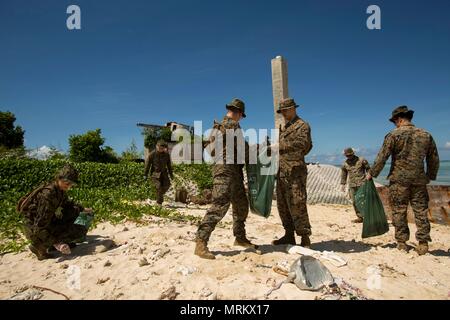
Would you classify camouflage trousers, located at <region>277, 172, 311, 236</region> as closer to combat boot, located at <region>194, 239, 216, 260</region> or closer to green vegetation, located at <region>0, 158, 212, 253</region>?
combat boot, located at <region>194, 239, 216, 260</region>

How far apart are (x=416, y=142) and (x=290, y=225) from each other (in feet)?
7.70

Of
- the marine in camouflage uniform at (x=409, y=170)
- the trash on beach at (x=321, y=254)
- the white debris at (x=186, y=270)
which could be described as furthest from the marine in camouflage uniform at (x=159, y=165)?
the marine in camouflage uniform at (x=409, y=170)

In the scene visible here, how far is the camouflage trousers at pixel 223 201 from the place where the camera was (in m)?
4.18

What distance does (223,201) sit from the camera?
13.8ft

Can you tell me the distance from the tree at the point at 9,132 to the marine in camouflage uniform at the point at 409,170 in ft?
98.2

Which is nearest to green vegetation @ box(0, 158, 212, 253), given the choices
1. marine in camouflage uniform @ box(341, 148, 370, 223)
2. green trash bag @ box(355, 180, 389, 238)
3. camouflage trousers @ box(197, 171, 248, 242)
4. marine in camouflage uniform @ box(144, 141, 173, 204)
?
marine in camouflage uniform @ box(144, 141, 173, 204)

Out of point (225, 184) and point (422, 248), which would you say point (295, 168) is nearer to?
point (225, 184)

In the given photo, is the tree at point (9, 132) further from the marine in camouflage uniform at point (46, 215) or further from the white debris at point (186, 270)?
the white debris at point (186, 270)

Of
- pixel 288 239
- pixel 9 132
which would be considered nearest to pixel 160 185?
pixel 288 239

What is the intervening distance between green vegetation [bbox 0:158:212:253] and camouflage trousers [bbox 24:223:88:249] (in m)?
1.14

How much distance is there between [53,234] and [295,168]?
3884 mm

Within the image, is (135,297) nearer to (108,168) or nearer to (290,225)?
(290,225)

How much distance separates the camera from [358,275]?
370 centimetres

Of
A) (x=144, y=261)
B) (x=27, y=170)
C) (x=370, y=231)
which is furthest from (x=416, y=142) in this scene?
(x=27, y=170)
